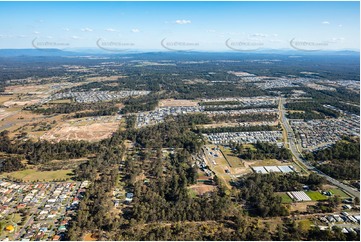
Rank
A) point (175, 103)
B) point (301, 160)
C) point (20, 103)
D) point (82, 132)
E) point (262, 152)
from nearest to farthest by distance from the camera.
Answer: point (301, 160)
point (262, 152)
point (82, 132)
point (175, 103)
point (20, 103)

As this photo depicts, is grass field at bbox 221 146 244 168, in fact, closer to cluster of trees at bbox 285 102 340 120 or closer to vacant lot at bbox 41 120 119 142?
vacant lot at bbox 41 120 119 142

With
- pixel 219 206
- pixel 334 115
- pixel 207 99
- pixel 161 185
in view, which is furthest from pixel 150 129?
pixel 334 115

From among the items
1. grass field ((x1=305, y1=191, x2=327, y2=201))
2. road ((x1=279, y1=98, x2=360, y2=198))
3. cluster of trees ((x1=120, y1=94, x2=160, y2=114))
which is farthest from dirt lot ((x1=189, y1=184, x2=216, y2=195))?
cluster of trees ((x1=120, y1=94, x2=160, y2=114))

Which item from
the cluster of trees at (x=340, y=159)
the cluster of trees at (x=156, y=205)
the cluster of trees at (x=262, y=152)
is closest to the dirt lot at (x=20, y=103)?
the cluster of trees at (x=156, y=205)

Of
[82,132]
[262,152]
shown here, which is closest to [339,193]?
[262,152]

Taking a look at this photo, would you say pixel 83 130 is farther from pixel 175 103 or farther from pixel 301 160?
pixel 301 160

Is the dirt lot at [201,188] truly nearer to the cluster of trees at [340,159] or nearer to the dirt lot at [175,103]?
the cluster of trees at [340,159]
